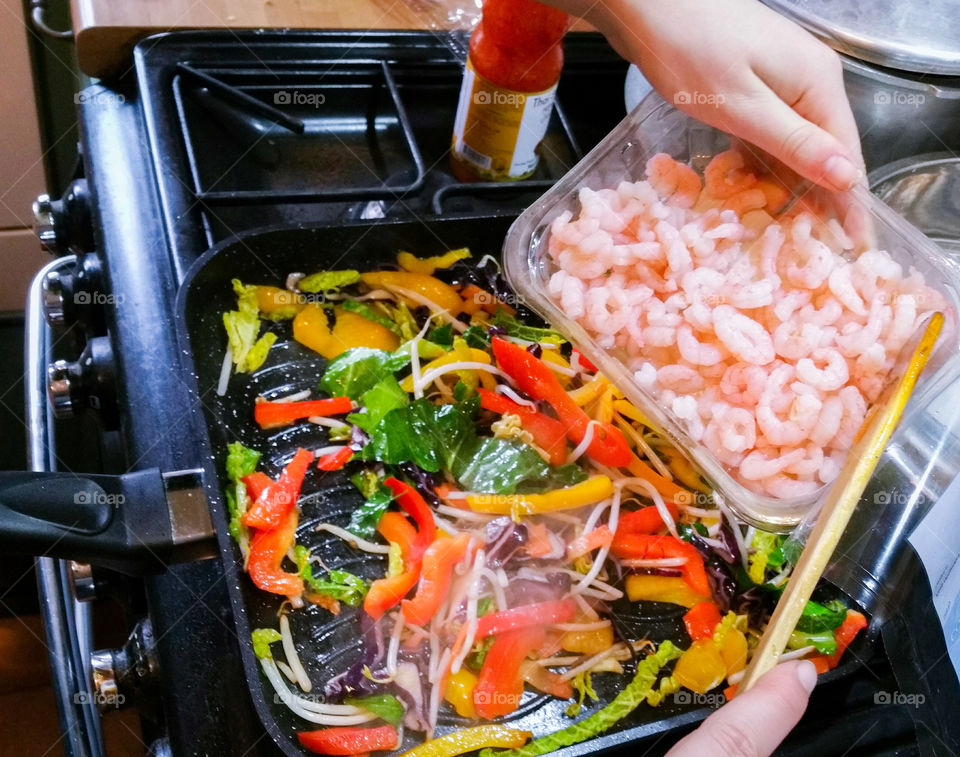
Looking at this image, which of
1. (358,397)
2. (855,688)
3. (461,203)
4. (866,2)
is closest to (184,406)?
(358,397)

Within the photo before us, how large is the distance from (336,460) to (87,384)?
43 centimetres

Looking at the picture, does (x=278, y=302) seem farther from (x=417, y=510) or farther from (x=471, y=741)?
(x=471, y=741)

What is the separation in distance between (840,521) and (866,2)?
2.63 feet

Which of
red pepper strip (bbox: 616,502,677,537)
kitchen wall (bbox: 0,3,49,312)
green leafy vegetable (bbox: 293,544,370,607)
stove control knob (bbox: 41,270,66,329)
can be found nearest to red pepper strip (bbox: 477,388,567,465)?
red pepper strip (bbox: 616,502,677,537)

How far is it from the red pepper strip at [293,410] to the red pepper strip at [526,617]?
39 cm

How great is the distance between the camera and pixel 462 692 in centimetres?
113

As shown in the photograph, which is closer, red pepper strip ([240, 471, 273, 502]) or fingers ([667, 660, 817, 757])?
fingers ([667, 660, 817, 757])

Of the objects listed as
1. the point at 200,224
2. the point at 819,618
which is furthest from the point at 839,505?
the point at 200,224

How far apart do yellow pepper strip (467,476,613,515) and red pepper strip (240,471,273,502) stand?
0.94 ft

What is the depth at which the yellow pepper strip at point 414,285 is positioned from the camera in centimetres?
148

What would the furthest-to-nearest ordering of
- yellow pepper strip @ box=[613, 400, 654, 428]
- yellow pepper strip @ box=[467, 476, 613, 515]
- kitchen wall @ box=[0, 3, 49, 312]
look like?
kitchen wall @ box=[0, 3, 49, 312]
yellow pepper strip @ box=[613, 400, 654, 428]
yellow pepper strip @ box=[467, 476, 613, 515]

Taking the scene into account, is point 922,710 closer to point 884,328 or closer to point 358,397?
point 884,328

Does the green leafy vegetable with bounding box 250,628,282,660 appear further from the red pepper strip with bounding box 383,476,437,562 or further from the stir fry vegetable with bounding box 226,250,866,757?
the red pepper strip with bounding box 383,476,437,562

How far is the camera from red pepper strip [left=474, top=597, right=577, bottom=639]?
1177 mm
